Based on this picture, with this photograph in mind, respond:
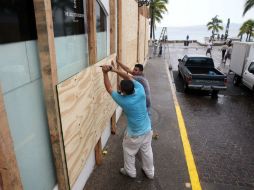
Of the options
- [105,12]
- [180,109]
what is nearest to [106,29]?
[105,12]

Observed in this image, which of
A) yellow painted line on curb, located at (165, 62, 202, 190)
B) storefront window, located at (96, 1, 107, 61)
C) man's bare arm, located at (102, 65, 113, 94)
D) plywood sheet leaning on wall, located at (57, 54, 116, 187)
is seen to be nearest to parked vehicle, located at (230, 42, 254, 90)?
yellow painted line on curb, located at (165, 62, 202, 190)

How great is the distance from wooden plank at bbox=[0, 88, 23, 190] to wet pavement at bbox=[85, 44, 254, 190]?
263cm

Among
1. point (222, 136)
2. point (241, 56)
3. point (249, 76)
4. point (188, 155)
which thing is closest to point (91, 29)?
point (188, 155)

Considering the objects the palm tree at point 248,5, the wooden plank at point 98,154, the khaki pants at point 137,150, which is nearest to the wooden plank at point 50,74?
the khaki pants at point 137,150

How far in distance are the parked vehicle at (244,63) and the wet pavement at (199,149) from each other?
172 centimetres

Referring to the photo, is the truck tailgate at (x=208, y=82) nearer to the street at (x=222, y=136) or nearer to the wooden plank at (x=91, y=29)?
the street at (x=222, y=136)

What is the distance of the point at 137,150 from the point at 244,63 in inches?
439

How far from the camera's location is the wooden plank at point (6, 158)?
6.84 ft

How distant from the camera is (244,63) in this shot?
13.1m

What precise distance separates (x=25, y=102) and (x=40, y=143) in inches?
28.0

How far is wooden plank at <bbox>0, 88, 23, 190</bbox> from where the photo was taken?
2.08 meters

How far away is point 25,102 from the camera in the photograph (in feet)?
8.87

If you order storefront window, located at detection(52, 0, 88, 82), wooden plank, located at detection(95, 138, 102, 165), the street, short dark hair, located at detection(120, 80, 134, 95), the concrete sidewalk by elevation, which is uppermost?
storefront window, located at detection(52, 0, 88, 82)

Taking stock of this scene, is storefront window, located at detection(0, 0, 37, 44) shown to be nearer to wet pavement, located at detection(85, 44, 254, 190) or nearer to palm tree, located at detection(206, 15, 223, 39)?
wet pavement, located at detection(85, 44, 254, 190)
